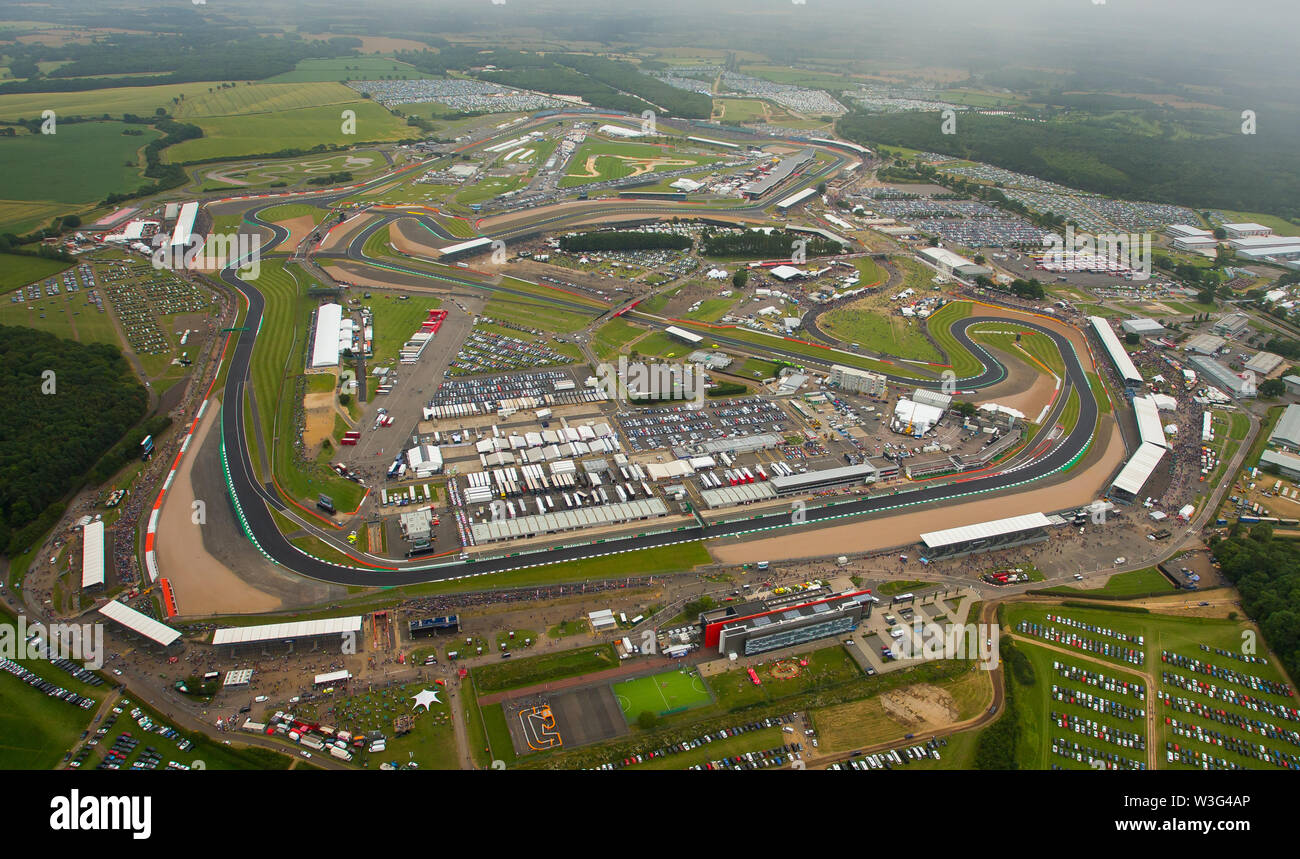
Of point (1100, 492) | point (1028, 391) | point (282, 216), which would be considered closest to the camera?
point (1100, 492)

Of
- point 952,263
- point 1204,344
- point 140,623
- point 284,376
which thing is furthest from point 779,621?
point 952,263

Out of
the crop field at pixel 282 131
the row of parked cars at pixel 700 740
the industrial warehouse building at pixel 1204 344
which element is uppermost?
the crop field at pixel 282 131

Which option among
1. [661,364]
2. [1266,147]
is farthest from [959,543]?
[1266,147]

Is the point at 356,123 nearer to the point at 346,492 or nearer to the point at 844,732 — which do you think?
the point at 346,492

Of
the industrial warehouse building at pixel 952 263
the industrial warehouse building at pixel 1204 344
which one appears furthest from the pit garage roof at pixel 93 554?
the industrial warehouse building at pixel 1204 344

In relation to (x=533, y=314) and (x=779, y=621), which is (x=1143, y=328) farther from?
(x=533, y=314)

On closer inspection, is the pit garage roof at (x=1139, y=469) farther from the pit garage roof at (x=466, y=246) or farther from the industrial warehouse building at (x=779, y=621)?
the pit garage roof at (x=466, y=246)
